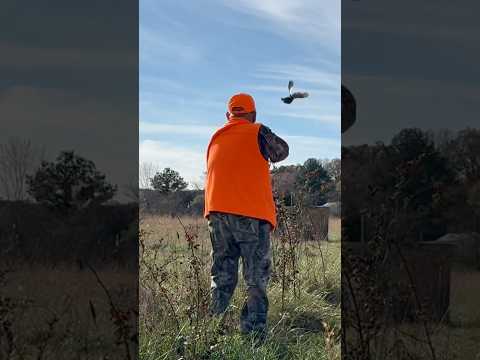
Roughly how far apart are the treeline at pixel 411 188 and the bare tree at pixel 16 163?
132cm

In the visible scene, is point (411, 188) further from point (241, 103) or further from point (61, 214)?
point (241, 103)

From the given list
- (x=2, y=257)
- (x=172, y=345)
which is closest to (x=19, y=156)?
(x=2, y=257)

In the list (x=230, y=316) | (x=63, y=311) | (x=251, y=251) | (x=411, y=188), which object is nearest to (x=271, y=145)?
(x=251, y=251)

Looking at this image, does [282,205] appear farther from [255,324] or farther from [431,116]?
[431,116]

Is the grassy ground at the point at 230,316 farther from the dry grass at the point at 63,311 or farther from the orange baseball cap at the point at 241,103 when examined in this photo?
the dry grass at the point at 63,311

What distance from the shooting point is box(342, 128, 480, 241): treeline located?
9.24 ft

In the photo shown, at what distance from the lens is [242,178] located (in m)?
4.59

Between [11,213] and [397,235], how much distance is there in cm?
164

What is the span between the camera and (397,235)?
2.83 m

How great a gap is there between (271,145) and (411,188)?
185 centimetres

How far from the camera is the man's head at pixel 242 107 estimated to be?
477cm

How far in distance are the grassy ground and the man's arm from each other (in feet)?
2.61

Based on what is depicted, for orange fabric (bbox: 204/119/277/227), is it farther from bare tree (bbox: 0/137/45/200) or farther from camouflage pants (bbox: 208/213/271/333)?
bare tree (bbox: 0/137/45/200)

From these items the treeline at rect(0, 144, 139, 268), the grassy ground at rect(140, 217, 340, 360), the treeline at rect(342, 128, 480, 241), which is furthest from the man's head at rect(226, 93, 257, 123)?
the treeline at rect(0, 144, 139, 268)
